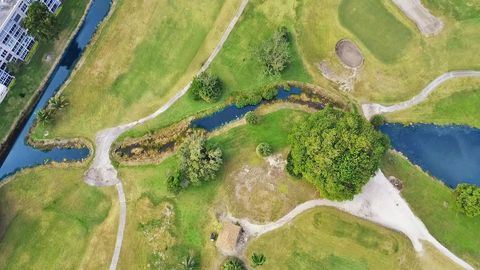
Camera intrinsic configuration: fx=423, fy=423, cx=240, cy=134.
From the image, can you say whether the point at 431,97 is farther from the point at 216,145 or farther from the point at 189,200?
the point at 189,200

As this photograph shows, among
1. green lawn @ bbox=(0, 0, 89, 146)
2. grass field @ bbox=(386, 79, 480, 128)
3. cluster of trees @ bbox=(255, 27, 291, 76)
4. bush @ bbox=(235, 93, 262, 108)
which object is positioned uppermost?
green lawn @ bbox=(0, 0, 89, 146)

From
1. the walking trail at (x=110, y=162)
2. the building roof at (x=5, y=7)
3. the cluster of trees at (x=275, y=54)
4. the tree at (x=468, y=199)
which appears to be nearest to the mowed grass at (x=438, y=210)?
the tree at (x=468, y=199)

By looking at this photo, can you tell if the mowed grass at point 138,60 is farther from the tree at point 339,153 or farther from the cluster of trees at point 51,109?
the tree at point 339,153

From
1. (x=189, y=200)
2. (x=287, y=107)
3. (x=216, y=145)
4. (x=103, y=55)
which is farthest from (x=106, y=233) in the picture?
(x=287, y=107)

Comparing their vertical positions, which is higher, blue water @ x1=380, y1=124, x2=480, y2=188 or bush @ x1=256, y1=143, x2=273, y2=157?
bush @ x1=256, y1=143, x2=273, y2=157

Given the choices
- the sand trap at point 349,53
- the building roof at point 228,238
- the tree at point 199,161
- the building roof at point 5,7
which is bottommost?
the building roof at point 228,238

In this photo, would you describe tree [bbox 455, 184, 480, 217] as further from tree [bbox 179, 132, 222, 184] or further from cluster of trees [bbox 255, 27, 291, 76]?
tree [bbox 179, 132, 222, 184]

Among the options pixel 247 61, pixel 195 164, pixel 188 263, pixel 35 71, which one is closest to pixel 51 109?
pixel 35 71

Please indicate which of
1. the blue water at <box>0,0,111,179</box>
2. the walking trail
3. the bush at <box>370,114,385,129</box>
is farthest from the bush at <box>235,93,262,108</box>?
the blue water at <box>0,0,111,179</box>
